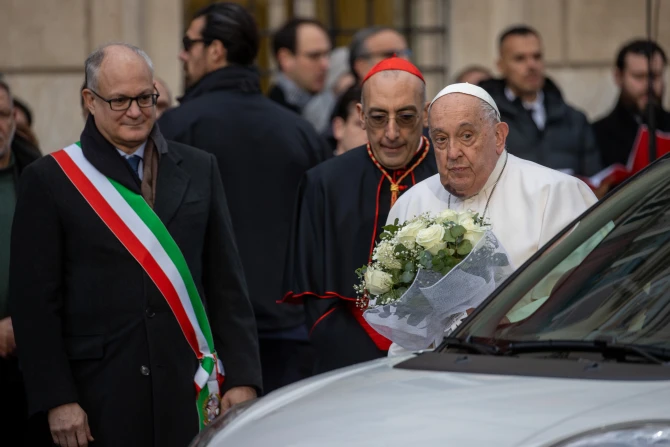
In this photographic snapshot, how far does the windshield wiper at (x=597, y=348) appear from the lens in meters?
3.47

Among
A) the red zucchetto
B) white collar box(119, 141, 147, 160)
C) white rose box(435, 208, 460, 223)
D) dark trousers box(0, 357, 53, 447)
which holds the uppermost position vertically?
the red zucchetto

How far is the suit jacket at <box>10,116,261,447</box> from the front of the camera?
17.1 feet

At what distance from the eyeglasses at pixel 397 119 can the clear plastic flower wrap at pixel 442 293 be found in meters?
1.13

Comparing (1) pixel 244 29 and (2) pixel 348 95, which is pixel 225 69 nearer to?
(1) pixel 244 29

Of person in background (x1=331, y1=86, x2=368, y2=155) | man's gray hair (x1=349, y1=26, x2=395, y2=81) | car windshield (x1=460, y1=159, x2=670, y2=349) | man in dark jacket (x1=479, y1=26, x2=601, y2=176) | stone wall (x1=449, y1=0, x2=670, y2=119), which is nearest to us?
car windshield (x1=460, y1=159, x2=670, y2=349)

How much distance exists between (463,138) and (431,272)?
0.57 metres

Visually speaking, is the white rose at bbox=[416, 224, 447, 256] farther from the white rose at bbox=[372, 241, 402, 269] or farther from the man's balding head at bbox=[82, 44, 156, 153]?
the man's balding head at bbox=[82, 44, 156, 153]

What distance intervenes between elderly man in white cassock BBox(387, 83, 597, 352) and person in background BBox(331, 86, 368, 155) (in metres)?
2.25

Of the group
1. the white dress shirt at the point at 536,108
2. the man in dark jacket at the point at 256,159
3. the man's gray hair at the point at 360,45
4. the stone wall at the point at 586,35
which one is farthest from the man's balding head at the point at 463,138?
the stone wall at the point at 586,35

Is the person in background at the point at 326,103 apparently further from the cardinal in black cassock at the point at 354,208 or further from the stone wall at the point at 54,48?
the cardinal in black cassock at the point at 354,208

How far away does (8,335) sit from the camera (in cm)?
616

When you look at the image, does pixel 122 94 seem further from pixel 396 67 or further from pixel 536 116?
pixel 536 116

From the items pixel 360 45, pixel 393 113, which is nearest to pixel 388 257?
pixel 393 113

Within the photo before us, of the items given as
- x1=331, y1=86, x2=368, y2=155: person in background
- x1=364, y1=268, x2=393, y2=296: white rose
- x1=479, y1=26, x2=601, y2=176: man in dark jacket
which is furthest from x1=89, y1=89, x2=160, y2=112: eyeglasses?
x1=479, y1=26, x2=601, y2=176: man in dark jacket
